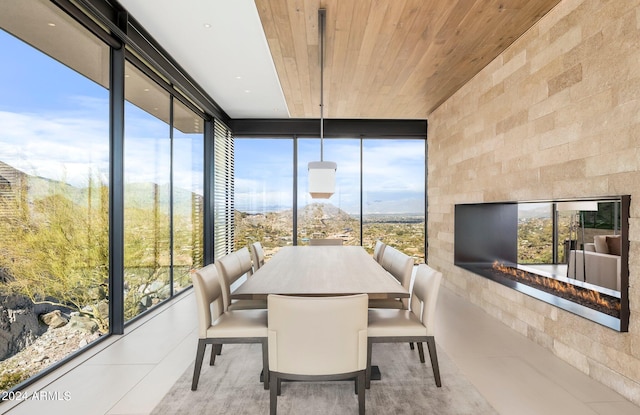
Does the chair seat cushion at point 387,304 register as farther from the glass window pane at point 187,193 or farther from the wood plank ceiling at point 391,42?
the glass window pane at point 187,193

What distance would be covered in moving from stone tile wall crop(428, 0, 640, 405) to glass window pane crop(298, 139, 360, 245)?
2.48 m

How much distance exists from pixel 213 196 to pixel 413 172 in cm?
369

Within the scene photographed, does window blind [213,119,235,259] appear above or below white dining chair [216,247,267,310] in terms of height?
above

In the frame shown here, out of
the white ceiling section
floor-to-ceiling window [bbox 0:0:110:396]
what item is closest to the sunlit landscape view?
floor-to-ceiling window [bbox 0:0:110:396]

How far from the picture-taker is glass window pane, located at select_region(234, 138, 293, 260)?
21.3 feet

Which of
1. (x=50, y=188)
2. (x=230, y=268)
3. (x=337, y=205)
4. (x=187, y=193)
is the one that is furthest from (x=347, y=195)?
(x=50, y=188)

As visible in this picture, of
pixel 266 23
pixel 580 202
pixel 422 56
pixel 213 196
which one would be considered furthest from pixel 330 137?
pixel 580 202

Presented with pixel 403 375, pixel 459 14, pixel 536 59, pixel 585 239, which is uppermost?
pixel 459 14

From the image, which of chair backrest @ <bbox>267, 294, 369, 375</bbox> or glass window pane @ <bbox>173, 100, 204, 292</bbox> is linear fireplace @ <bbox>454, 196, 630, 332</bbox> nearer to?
chair backrest @ <bbox>267, 294, 369, 375</bbox>

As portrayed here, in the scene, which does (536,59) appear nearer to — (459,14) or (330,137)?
(459,14)

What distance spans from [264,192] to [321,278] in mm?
4273

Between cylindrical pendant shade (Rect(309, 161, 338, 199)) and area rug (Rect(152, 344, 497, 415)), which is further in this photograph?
cylindrical pendant shade (Rect(309, 161, 338, 199))

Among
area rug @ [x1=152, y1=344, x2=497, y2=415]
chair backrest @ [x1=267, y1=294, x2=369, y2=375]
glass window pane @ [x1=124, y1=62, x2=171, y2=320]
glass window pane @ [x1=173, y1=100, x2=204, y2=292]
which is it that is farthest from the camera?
glass window pane @ [x1=173, y1=100, x2=204, y2=292]

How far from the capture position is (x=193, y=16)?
119 inches
